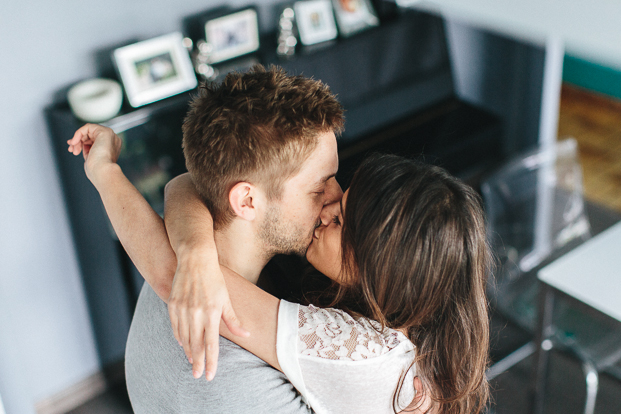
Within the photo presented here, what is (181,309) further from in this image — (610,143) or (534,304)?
(610,143)

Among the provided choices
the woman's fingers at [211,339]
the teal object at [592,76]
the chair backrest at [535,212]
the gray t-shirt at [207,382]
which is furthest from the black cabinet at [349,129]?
the teal object at [592,76]

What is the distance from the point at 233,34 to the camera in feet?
8.61

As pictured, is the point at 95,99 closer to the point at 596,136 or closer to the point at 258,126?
the point at 258,126

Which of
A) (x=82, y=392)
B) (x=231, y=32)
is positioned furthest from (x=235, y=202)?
(x=82, y=392)

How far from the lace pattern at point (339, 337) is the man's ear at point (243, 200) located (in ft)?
0.79

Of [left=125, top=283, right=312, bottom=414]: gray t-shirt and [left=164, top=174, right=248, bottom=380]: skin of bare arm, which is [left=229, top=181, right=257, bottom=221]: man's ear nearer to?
[left=164, top=174, right=248, bottom=380]: skin of bare arm

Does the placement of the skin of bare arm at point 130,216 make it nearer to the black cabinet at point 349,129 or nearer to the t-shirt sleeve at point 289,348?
the t-shirt sleeve at point 289,348

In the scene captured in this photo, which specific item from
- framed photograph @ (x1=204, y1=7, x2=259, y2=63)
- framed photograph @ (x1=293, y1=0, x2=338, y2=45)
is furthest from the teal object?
framed photograph @ (x1=204, y1=7, x2=259, y2=63)

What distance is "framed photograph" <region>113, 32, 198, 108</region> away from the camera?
2.34m

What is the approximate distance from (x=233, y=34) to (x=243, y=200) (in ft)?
5.24

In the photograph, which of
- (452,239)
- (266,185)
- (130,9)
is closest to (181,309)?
(266,185)

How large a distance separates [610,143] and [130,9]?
3.63 metres

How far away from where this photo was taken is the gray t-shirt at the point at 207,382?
3.60 feet

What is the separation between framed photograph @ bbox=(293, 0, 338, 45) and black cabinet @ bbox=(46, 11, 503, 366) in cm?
7
